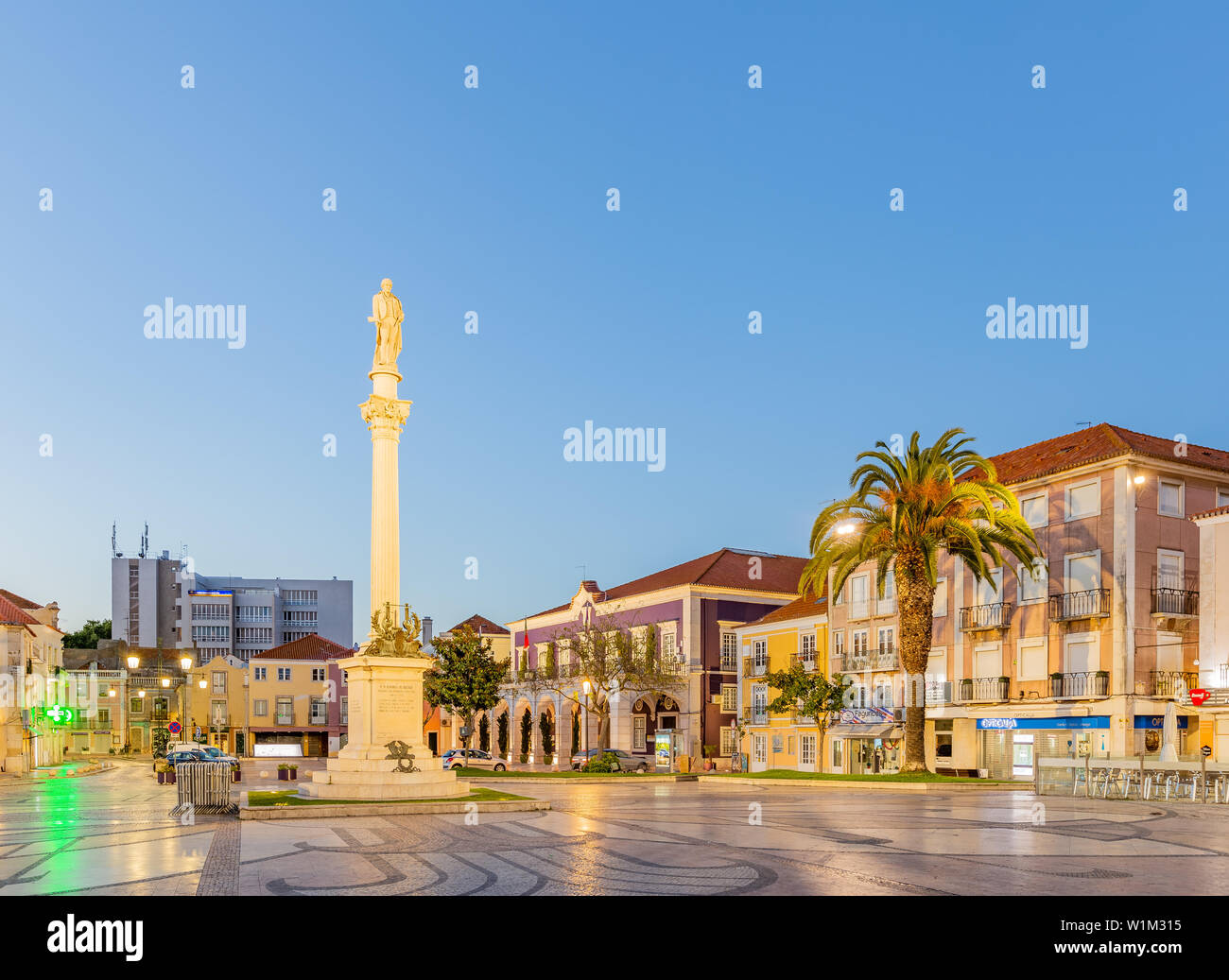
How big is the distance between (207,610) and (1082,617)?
4508 inches

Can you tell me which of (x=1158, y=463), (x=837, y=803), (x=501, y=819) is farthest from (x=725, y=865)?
(x=1158, y=463)

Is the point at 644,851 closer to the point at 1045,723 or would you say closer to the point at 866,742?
the point at 1045,723

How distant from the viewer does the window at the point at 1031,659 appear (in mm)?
46062

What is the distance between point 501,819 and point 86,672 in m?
89.9

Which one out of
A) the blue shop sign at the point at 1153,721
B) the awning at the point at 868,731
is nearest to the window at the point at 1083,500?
the blue shop sign at the point at 1153,721

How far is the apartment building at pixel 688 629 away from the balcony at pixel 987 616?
20281mm

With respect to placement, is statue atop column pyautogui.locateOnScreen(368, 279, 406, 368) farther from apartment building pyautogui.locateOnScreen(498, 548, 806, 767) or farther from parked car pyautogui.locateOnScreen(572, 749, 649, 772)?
apartment building pyautogui.locateOnScreen(498, 548, 806, 767)

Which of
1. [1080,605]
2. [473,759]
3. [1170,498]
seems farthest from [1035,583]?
[473,759]

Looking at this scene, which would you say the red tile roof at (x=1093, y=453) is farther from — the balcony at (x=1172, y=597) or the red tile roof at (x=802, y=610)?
the red tile roof at (x=802, y=610)

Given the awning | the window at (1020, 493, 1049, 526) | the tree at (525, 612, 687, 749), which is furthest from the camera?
the tree at (525, 612, 687, 749)

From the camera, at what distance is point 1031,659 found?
4666cm

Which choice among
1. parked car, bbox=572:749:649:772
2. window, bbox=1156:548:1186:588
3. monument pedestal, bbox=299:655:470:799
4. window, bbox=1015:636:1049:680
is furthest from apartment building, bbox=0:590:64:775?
window, bbox=1156:548:1186:588

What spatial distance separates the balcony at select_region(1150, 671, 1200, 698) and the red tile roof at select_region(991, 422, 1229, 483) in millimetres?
8033

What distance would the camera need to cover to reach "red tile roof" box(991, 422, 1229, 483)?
44.1 meters
